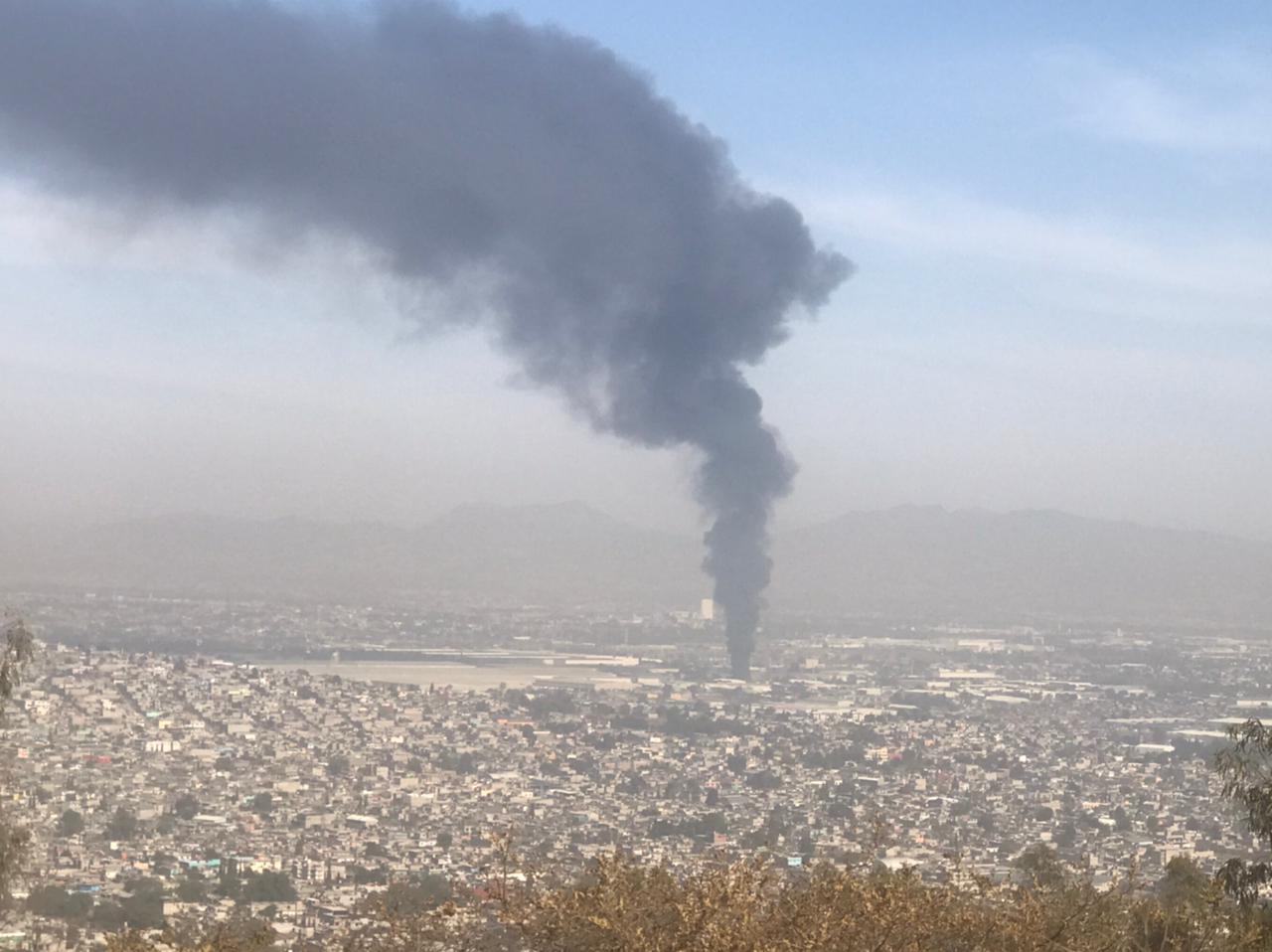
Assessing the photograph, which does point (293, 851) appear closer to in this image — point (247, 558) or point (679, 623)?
point (679, 623)

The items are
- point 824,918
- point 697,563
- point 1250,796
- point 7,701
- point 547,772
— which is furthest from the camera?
point 697,563

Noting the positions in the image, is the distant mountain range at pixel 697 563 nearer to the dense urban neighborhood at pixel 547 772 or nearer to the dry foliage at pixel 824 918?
the dense urban neighborhood at pixel 547 772

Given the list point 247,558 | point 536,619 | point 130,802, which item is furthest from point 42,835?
point 247,558

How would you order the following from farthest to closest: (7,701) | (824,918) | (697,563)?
(697,563) → (7,701) → (824,918)

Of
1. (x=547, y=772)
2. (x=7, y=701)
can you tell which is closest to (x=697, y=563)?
(x=547, y=772)

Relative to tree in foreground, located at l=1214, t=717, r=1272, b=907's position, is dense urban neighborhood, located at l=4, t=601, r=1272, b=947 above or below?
below

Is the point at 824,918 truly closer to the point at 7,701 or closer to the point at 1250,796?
the point at 1250,796

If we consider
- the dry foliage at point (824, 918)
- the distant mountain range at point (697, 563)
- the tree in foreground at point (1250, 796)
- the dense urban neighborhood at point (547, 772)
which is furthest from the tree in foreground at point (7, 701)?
the distant mountain range at point (697, 563)

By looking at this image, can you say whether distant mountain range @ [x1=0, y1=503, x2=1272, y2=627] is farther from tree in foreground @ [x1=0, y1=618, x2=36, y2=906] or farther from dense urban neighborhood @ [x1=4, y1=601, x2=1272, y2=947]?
tree in foreground @ [x1=0, y1=618, x2=36, y2=906]

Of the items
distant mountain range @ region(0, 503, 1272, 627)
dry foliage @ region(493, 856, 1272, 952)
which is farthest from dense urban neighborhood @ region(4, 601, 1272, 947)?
distant mountain range @ region(0, 503, 1272, 627)
